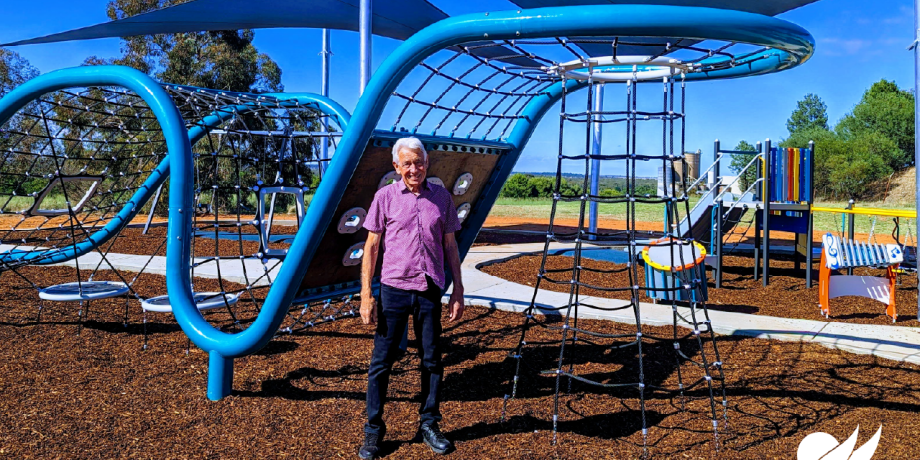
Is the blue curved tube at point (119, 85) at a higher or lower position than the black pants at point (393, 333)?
higher

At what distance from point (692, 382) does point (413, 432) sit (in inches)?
82.4

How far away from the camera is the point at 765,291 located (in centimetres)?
892

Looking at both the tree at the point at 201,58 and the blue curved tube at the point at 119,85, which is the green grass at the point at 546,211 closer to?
the tree at the point at 201,58

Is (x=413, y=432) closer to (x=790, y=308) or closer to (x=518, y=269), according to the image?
(x=790, y=308)

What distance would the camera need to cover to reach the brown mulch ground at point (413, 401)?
3.74m

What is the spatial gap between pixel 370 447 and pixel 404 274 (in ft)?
2.93

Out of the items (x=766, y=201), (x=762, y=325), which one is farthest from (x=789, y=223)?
(x=762, y=325)

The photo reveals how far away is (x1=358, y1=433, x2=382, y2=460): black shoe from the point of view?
3523 mm

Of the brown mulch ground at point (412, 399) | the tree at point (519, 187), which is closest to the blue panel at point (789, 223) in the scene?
the brown mulch ground at point (412, 399)

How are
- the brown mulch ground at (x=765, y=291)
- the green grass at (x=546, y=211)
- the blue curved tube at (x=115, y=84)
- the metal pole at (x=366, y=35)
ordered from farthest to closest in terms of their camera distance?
the green grass at (x=546, y=211) → the metal pole at (x=366, y=35) → the brown mulch ground at (x=765, y=291) → the blue curved tube at (x=115, y=84)

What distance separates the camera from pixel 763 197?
9.17 meters

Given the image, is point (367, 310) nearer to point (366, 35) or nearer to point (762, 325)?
point (762, 325)

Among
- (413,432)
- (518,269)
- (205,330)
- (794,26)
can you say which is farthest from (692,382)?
(518,269)

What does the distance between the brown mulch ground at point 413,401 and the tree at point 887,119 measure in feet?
130
